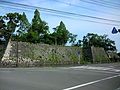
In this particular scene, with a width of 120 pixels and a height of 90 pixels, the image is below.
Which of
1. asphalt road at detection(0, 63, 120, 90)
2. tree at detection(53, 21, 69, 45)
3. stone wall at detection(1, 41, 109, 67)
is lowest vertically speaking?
asphalt road at detection(0, 63, 120, 90)

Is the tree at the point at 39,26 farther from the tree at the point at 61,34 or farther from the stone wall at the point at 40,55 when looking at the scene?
the stone wall at the point at 40,55

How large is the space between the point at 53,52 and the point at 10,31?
45.5 ft

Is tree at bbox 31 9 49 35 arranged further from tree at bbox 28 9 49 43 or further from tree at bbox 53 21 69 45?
tree at bbox 53 21 69 45

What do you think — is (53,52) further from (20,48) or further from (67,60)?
(20,48)

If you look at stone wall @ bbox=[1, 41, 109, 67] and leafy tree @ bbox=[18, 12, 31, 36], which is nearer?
stone wall @ bbox=[1, 41, 109, 67]

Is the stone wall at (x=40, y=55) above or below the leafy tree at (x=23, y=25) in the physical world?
below

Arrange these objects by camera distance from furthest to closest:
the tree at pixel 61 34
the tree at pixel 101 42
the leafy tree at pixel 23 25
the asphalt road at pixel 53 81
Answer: the tree at pixel 101 42 < the tree at pixel 61 34 < the leafy tree at pixel 23 25 < the asphalt road at pixel 53 81

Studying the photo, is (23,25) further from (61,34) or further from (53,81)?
(53,81)

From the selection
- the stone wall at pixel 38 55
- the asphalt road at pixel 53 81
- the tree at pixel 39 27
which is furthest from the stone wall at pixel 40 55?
the asphalt road at pixel 53 81

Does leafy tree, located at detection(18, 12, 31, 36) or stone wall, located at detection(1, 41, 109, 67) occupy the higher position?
leafy tree, located at detection(18, 12, 31, 36)

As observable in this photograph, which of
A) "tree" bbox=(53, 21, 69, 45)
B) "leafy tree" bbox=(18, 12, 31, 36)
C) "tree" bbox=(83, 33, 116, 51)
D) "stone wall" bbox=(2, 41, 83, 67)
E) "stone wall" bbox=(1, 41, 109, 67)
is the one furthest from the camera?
"tree" bbox=(83, 33, 116, 51)

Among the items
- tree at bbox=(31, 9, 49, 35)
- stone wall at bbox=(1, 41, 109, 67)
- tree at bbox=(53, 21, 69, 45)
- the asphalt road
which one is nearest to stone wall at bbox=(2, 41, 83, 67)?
stone wall at bbox=(1, 41, 109, 67)

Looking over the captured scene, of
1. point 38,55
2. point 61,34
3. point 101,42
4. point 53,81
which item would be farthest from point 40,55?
point 101,42

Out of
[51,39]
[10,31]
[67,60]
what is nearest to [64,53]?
[67,60]
